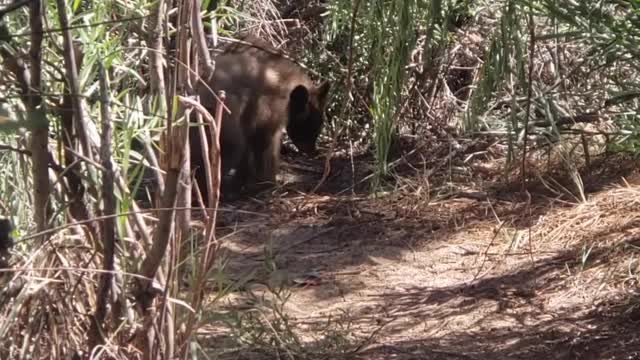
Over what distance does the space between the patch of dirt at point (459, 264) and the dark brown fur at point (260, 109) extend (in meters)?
0.59

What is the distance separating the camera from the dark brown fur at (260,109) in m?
8.40

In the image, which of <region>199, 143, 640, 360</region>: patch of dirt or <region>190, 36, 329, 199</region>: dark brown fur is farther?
<region>190, 36, 329, 199</region>: dark brown fur

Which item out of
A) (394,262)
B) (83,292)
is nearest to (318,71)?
(394,262)

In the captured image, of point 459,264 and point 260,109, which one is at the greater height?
point 260,109

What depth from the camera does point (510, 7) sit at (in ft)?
14.0

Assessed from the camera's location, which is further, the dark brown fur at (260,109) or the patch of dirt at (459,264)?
the dark brown fur at (260,109)

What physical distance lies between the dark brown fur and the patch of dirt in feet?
1.94

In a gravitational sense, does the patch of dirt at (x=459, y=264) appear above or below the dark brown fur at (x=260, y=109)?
below

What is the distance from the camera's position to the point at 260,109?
8969 mm

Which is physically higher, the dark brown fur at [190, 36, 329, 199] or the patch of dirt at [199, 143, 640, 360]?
the dark brown fur at [190, 36, 329, 199]

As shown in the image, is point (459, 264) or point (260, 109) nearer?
point (459, 264)

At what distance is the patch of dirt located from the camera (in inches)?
190

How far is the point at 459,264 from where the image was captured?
6.03 metres

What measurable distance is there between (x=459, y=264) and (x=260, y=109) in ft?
10.8
